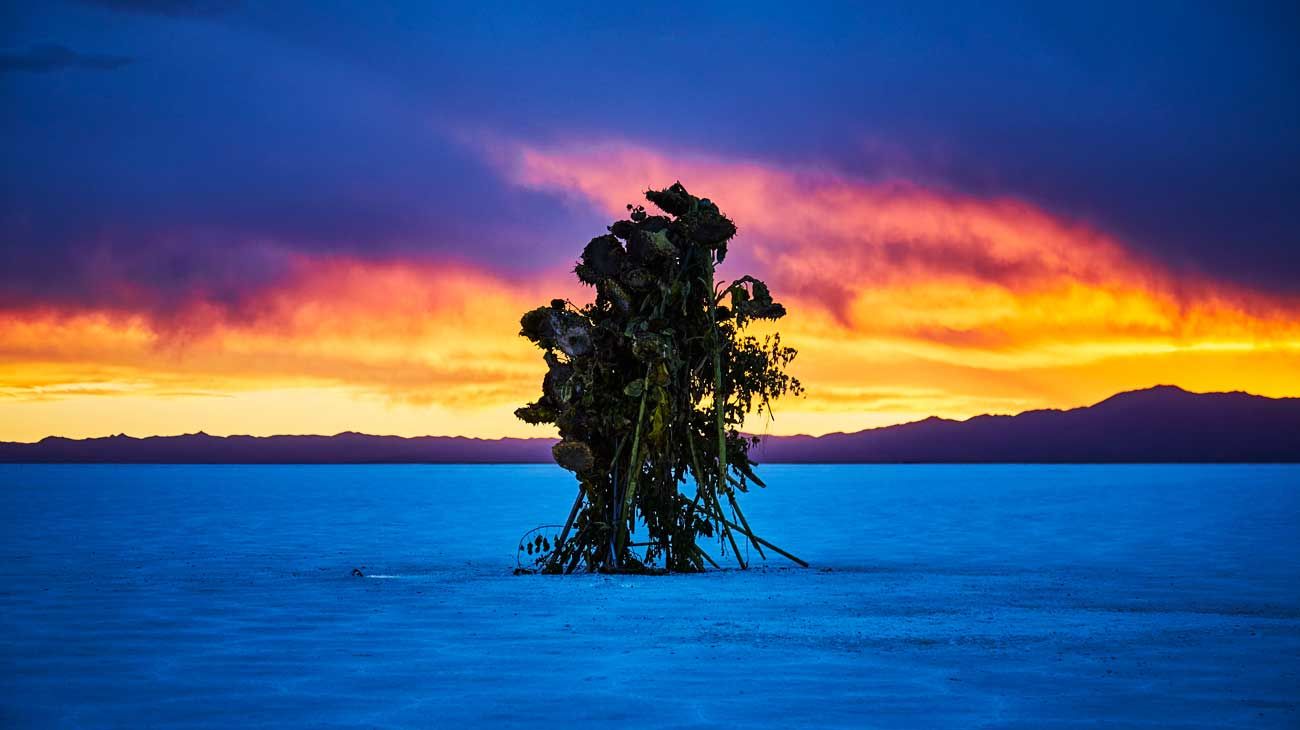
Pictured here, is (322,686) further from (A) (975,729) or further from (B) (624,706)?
(A) (975,729)

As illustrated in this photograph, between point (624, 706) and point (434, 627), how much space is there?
514 centimetres

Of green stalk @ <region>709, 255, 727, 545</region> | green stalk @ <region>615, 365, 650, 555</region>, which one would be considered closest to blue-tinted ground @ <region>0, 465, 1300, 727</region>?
green stalk @ <region>615, 365, 650, 555</region>

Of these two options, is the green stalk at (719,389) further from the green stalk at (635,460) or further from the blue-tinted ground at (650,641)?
the blue-tinted ground at (650,641)

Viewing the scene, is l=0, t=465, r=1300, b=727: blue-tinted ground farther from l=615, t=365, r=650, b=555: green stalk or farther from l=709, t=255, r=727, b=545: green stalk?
l=709, t=255, r=727, b=545: green stalk

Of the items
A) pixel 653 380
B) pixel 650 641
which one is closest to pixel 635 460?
pixel 653 380

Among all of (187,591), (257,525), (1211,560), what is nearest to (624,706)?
(187,591)

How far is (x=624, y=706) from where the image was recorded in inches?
400

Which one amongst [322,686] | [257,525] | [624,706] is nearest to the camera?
[624,706]

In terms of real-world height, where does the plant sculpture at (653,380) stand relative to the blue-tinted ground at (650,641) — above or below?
above

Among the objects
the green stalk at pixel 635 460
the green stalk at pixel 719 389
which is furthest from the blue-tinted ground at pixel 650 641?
the green stalk at pixel 719 389

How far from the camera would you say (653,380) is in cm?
2095

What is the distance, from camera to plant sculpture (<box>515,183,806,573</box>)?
21.2 metres

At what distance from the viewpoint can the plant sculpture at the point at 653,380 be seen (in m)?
21.2

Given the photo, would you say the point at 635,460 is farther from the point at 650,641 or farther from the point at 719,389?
the point at 650,641
